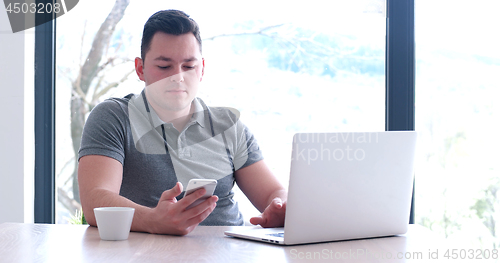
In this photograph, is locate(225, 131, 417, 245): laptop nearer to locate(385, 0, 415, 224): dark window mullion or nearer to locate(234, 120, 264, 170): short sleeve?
locate(234, 120, 264, 170): short sleeve

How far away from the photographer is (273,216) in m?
1.17

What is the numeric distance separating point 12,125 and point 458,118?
226 centimetres

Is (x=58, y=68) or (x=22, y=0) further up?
(x=22, y=0)

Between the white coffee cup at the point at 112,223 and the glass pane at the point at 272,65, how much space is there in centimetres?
133

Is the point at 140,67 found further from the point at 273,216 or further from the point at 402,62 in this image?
the point at 402,62

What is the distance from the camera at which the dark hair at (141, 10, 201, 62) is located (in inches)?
62.1

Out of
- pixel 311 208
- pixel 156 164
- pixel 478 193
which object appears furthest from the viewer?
pixel 478 193

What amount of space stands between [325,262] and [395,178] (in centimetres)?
31

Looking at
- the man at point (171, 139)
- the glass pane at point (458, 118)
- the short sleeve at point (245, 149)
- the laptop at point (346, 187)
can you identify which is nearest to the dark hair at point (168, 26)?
the man at point (171, 139)

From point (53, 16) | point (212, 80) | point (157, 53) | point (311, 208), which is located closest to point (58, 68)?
point (53, 16)

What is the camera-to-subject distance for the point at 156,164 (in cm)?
151

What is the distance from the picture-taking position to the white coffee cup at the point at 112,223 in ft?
3.09

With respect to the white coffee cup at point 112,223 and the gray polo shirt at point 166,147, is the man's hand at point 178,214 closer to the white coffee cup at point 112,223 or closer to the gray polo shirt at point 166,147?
the white coffee cup at point 112,223

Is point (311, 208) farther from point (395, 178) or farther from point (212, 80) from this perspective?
point (212, 80)
